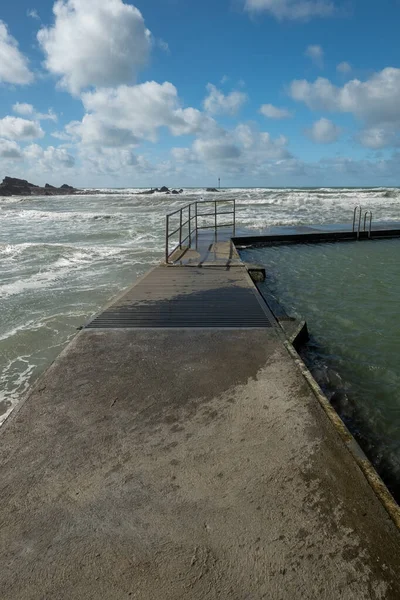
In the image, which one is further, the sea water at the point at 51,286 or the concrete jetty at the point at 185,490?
the sea water at the point at 51,286

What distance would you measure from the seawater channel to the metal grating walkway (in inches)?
28.9

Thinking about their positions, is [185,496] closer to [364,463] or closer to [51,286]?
[364,463]

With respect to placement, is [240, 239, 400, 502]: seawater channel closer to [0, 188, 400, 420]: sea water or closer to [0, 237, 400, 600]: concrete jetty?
[0, 237, 400, 600]: concrete jetty

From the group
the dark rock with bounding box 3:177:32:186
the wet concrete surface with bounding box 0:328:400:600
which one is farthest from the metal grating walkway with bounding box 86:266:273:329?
the dark rock with bounding box 3:177:32:186

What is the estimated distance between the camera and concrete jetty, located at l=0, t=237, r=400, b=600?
55.2 inches

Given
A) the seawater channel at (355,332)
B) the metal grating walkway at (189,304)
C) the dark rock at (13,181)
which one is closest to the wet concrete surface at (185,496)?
the seawater channel at (355,332)

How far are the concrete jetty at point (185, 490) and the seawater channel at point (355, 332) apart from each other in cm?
73

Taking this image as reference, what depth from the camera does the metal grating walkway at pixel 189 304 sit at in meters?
4.27

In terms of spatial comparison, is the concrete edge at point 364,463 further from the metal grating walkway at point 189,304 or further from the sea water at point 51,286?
the sea water at point 51,286

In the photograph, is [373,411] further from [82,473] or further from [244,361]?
[82,473]

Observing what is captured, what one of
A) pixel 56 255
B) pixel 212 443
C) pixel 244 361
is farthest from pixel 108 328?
pixel 56 255

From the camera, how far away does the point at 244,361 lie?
126 inches

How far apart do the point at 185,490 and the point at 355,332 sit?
3674 millimetres

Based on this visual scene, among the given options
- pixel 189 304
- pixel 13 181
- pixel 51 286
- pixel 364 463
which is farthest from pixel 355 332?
pixel 13 181
